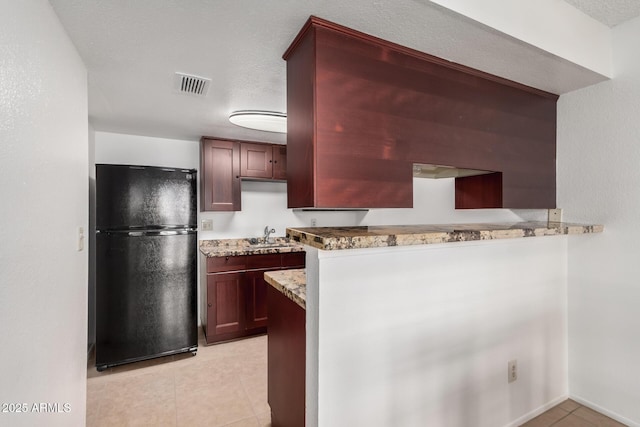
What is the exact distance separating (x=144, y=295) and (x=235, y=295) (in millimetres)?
854

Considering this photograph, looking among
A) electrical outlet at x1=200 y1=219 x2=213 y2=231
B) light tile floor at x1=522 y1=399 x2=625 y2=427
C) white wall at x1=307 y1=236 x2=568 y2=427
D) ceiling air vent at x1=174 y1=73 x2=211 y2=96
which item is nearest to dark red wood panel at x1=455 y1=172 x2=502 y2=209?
white wall at x1=307 y1=236 x2=568 y2=427

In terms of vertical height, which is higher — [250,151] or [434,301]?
[250,151]

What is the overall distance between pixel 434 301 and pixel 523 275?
30.4 inches

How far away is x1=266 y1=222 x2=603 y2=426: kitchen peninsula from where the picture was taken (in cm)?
120

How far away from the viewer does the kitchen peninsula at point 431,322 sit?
1196 millimetres

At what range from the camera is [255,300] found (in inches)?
123

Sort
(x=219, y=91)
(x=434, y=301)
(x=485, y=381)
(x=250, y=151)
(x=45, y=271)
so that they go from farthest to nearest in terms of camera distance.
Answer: (x=250, y=151) → (x=219, y=91) → (x=485, y=381) → (x=434, y=301) → (x=45, y=271)

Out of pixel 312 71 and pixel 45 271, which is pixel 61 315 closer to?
pixel 45 271

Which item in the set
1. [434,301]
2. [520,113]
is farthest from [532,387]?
[520,113]

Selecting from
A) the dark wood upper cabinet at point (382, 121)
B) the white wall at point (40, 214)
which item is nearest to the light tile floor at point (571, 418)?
the dark wood upper cabinet at point (382, 121)

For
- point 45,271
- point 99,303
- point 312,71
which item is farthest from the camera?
point 99,303

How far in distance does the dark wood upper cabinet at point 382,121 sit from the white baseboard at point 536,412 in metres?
1.32

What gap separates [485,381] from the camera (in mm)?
1634

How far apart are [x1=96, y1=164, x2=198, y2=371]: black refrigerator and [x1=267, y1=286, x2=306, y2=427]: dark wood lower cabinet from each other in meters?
1.32
